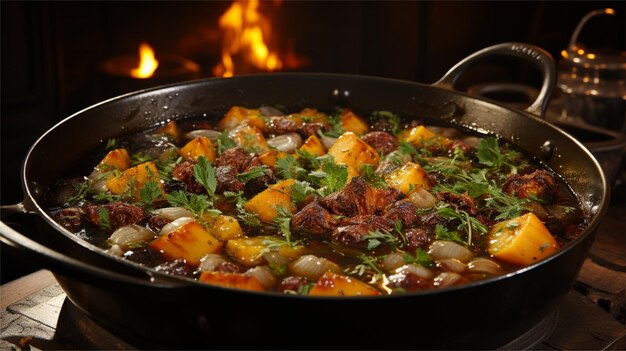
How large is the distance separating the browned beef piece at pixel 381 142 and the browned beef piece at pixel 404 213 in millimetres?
647

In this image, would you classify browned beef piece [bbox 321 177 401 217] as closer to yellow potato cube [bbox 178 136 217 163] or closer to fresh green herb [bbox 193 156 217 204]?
fresh green herb [bbox 193 156 217 204]

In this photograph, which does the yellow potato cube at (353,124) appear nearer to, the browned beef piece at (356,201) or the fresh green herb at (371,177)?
the fresh green herb at (371,177)

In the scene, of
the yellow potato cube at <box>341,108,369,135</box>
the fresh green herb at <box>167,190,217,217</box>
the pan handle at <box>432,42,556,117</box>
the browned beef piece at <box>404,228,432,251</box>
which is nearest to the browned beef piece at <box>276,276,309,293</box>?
the browned beef piece at <box>404,228,432,251</box>

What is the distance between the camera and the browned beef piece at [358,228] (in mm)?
2494

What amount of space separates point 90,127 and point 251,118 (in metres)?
0.76

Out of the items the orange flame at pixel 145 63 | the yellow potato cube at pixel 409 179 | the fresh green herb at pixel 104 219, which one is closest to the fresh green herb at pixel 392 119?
the yellow potato cube at pixel 409 179

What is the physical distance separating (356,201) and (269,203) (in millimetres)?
313

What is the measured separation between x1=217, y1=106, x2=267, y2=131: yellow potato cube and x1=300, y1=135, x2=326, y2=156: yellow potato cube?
1.19 ft

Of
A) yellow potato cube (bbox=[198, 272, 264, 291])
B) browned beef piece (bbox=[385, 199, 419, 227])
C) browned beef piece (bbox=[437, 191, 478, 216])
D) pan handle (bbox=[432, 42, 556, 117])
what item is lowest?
browned beef piece (bbox=[437, 191, 478, 216])

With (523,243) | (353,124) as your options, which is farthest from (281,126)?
(523,243)

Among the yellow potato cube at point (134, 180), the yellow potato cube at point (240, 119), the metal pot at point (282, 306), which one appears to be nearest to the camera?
the metal pot at point (282, 306)

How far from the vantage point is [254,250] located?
2.40m

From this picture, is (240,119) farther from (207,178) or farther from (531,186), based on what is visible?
(531,186)

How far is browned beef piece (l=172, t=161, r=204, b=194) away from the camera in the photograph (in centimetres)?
290
